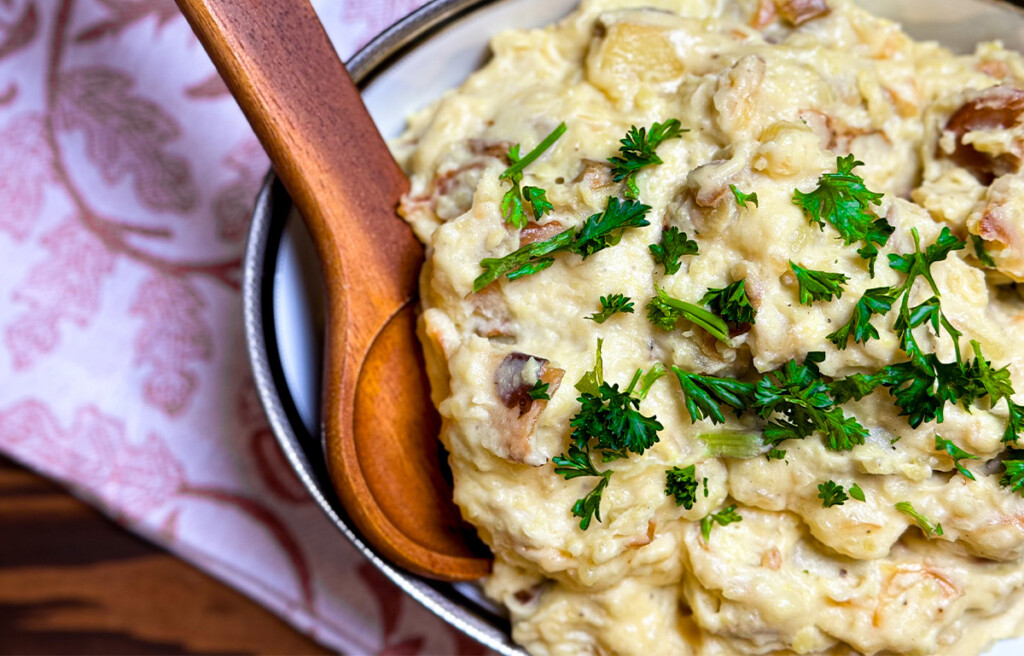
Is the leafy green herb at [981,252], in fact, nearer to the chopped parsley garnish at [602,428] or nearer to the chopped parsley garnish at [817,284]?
the chopped parsley garnish at [817,284]

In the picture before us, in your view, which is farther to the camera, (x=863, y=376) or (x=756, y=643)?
(x=756, y=643)

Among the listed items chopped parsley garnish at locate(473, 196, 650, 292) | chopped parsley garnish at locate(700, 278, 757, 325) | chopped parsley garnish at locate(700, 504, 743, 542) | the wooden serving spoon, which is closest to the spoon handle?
the wooden serving spoon

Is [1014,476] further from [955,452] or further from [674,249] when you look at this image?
[674,249]

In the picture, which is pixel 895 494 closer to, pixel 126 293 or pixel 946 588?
pixel 946 588

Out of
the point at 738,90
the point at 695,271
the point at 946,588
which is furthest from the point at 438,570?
the point at 738,90

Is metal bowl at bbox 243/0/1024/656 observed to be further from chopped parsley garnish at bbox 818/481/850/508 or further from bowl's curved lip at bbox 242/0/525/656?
chopped parsley garnish at bbox 818/481/850/508

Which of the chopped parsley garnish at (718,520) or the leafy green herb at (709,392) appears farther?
the chopped parsley garnish at (718,520)

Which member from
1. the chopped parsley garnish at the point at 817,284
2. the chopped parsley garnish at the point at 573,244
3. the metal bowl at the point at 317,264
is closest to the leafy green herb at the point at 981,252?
the chopped parsley garnish at the point at 817,284

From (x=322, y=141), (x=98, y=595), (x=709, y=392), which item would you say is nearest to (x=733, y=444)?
(x=709, y=392)
